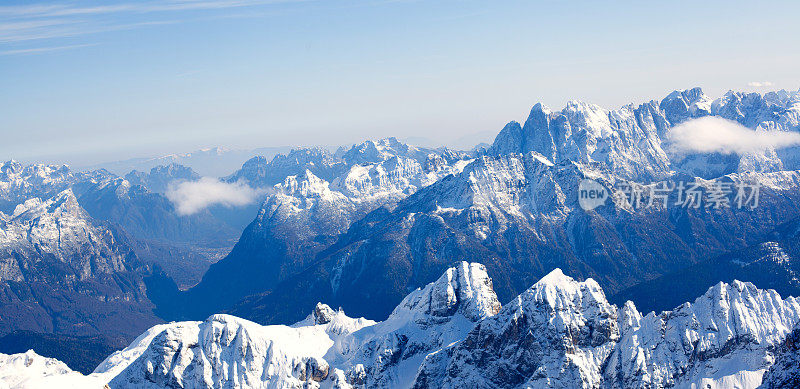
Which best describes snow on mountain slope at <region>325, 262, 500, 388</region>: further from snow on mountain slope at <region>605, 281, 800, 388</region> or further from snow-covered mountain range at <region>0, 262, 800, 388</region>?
snow on mountain slope at <region>605, 281, 800, 388</region>

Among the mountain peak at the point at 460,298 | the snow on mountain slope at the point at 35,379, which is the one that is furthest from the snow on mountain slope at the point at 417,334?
the snow on mountain slope at the point at 35,379

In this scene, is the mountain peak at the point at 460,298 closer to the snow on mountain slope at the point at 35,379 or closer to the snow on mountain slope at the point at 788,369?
the snow on mountain slope at the point at 35,379

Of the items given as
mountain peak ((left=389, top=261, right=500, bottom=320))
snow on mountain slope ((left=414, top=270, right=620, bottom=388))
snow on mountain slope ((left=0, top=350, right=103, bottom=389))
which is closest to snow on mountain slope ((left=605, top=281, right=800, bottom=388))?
snow on mountain slope ((left=414, top=270, right=620, bottom=388))

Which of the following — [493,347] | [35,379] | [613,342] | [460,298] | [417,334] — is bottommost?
[417,334]

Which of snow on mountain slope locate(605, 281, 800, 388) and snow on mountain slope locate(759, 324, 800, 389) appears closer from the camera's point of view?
snow on mountain slope locate(759, 324, 800, 389)

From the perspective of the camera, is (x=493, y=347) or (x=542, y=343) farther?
(x=493, y=347)

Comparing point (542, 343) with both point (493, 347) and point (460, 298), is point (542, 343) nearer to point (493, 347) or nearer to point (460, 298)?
point (493, 347)

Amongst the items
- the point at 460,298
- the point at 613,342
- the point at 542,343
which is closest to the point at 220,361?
the point at 460,298

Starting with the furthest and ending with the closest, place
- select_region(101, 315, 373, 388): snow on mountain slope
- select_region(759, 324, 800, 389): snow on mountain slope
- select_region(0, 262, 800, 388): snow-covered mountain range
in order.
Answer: select_region(101, 315, 373, 388): snow on mountain slope < select_region(0, 262, 800, 388): snow-covered mountain range < select_region(759, 324, 800, 389): snow on mountain slope

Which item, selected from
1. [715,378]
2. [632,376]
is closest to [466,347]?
[632,376]
